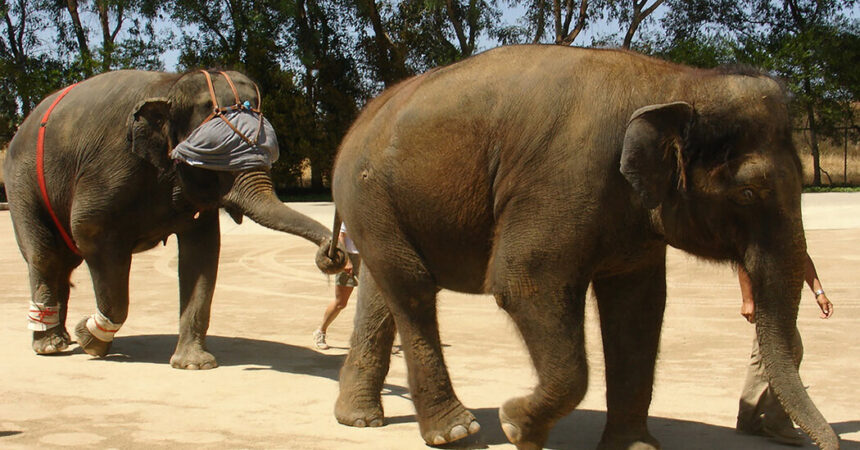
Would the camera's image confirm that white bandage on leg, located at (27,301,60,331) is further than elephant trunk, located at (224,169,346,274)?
Yes

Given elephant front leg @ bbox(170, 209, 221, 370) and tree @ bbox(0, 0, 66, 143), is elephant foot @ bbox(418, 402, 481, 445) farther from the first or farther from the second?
tree @ bbox(0, 0, 66, 143)

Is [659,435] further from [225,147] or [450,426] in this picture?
[225,147]

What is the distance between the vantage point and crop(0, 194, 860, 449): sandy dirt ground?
17.6 feet

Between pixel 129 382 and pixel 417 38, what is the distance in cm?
2682

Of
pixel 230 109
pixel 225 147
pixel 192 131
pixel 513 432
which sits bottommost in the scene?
pixel 513 432

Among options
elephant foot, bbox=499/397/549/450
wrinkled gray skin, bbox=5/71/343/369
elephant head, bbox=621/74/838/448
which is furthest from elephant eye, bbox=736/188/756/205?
wrinkled gray skin, bbox=5/71/343/369

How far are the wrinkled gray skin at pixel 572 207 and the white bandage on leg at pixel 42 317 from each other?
3.93 m

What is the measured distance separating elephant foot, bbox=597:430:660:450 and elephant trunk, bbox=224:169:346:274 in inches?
86.7

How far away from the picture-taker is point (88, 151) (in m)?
7.39

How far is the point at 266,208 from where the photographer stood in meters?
6.79

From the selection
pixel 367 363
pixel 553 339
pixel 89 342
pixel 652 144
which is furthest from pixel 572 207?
pixel 89 342

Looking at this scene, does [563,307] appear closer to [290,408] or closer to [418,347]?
[418,347]

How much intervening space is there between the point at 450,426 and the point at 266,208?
2496mm

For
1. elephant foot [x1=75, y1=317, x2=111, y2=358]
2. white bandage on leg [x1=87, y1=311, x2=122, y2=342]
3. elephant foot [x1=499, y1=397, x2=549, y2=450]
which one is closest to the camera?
elephant foot [x1=499, y1=397, x2=549, y2=450]
